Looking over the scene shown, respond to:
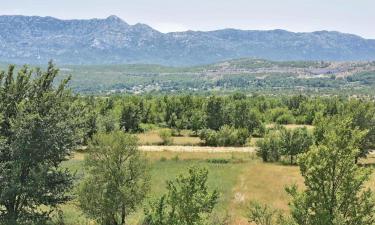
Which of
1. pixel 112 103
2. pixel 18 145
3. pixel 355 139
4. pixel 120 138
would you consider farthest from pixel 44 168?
pixel 112 103

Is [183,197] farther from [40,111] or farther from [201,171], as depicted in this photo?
[40,111]

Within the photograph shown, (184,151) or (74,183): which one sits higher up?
(74,183)

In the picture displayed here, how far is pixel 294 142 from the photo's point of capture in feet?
265

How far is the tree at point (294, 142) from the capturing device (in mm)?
80812

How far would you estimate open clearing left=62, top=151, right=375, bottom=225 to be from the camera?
48844 mm

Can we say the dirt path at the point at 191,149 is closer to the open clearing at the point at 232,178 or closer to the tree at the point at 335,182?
the open clearing at the point at 232,178

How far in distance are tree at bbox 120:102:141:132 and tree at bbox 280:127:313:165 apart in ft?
153

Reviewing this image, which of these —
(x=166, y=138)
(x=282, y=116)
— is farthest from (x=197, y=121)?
(x=282, y=116)

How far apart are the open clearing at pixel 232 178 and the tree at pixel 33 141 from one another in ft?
10.9

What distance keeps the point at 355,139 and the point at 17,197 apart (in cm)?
2707

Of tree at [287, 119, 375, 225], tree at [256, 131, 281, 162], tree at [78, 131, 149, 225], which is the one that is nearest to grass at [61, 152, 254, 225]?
tree at [256, 131, 281, 162]

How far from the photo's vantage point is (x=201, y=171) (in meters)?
26.6

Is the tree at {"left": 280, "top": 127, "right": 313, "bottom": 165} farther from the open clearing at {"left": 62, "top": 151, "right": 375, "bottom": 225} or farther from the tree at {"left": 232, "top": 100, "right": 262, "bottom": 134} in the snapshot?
the tree at {"left": 232, "top": 100, "right": 262, "bottom": 134}

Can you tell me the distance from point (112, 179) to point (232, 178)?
31.2 m
